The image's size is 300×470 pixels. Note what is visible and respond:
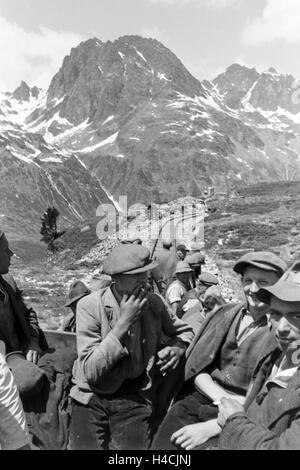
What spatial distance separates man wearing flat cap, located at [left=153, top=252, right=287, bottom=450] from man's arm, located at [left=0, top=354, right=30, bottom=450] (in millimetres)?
1197

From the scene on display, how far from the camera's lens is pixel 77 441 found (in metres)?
3.70

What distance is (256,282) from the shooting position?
11.7ft

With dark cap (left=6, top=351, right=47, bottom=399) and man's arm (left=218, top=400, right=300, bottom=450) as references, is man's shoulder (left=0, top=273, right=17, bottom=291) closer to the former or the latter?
dark cap (left=6, top=351, right=47, bottom=399)

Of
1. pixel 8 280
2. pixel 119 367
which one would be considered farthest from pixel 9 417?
pixel 8 280

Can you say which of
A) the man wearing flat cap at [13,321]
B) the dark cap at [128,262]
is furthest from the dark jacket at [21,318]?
the dark cap at [128,262]

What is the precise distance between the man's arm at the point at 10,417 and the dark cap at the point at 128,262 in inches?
46.8

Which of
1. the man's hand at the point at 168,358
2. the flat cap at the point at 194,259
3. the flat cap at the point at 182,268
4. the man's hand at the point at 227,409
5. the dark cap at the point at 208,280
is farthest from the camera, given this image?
the flat cap at the point at 194,259

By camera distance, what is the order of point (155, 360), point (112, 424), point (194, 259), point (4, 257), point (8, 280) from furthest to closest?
point (194, 259)
point (8, 280)
point (4, 257)
point (155, 360)
point (112, 424)

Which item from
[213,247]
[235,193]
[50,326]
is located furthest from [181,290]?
[235,193]

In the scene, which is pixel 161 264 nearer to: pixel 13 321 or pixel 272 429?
pixel 13 321

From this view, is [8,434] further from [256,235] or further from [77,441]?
[256,235]

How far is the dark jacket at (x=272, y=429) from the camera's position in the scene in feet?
8.32

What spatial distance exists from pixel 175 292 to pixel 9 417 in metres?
4.05

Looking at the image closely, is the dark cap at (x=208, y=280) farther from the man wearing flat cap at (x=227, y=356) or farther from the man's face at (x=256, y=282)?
the man's face at (x=256, y=282)
